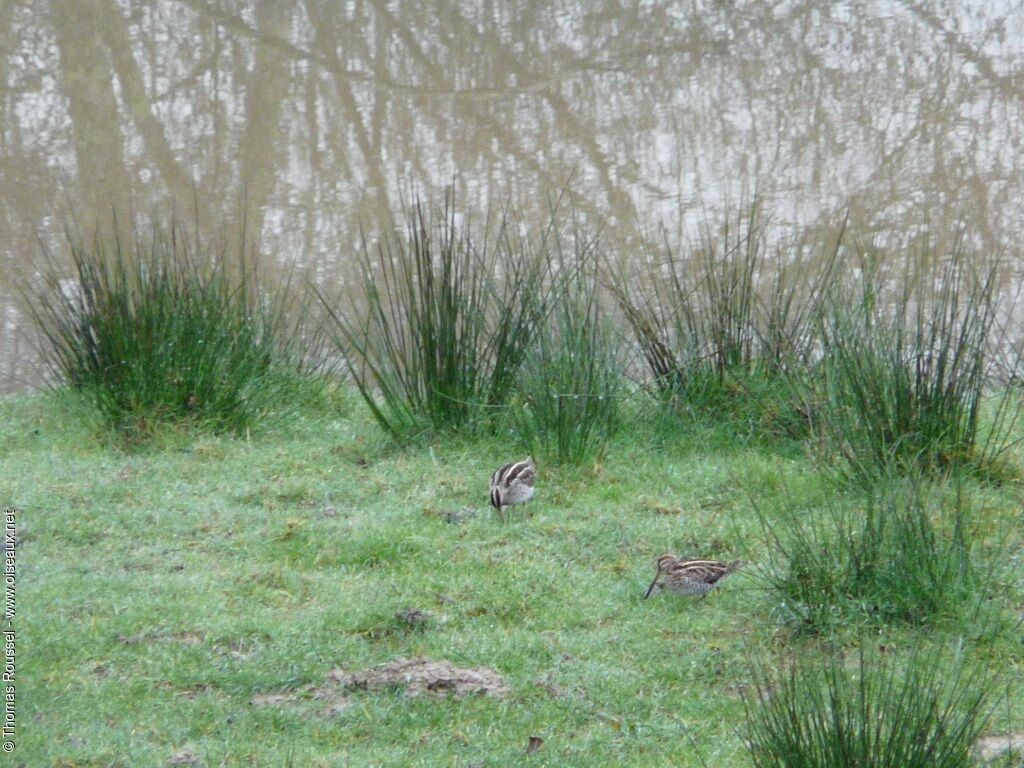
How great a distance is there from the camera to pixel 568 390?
5.30 meters

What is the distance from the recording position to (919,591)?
3.84 meters

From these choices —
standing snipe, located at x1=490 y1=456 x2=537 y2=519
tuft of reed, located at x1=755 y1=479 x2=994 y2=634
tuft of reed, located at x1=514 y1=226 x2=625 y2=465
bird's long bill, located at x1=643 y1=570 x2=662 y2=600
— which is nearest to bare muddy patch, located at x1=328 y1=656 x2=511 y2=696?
bird's long bill, located at x1=643 y1=570 x2=662 y2=600

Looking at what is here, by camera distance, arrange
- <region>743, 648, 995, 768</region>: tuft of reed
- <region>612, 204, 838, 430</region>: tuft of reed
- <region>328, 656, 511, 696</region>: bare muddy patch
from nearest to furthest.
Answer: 1. <region>743, 648, 995, 768</region>: tuft of reed
2. <region>328, 656, 511, 696</region>: bare muddy patch
3. <region>612, 204, 838, 430</region>: tuft of reed

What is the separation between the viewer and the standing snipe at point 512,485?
4.77 m

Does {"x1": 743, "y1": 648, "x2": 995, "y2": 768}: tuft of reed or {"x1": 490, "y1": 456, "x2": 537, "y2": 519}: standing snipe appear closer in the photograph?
{"x1": 743, "y1": 648, "x2": 995, "y2": 768}: tuft of reed

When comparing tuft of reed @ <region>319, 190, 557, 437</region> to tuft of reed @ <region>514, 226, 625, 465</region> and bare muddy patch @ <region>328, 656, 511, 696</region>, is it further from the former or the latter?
bare muddy patch @ <region>328, 656, 511, 696</region>

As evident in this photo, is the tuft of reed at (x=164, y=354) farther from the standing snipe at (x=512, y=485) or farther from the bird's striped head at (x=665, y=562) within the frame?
the bird's striped head at (x=665, y=562)

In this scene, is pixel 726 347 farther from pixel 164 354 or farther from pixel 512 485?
pixel 164 354

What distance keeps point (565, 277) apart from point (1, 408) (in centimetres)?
279

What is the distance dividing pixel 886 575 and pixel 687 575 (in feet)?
1.90

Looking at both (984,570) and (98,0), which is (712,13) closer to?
(98,0)

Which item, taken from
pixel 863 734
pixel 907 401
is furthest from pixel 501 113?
pixel 863 734

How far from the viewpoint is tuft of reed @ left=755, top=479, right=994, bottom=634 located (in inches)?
151

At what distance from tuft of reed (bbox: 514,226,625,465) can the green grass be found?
11 cm
